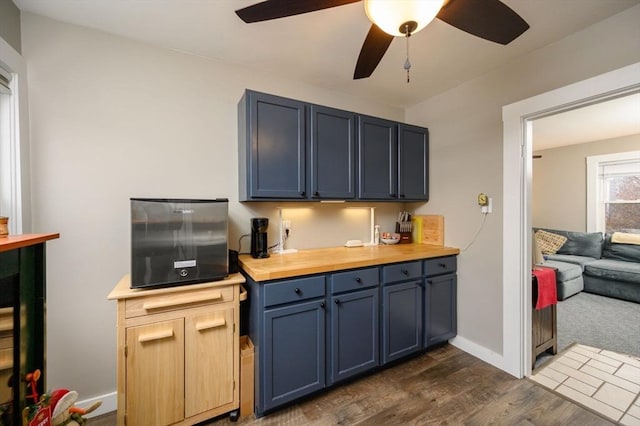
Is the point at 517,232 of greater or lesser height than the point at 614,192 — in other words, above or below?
below

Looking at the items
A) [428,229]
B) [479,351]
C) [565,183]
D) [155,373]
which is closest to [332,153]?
[428,229]

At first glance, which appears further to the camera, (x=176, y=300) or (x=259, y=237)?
(x=259, y=237)

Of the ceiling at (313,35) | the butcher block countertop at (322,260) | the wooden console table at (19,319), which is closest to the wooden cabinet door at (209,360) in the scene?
the butcher block countertop at (322,260)

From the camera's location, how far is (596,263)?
4.03m

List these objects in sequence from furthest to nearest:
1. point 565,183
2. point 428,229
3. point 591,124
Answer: point 565,183
point 591,124
point 428,229

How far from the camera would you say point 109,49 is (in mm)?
1790

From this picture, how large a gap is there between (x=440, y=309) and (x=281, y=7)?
258cm

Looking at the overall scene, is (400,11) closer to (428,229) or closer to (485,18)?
(485,18)

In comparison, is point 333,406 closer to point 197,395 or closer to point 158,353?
point 197,395

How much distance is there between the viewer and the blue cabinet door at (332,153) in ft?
7.09

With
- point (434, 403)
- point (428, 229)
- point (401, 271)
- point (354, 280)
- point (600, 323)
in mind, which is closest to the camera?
point (434, 403)

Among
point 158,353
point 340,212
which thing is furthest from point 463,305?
point 158,353

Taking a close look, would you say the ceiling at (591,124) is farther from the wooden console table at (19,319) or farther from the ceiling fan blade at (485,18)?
the wooden console table at (19,319)

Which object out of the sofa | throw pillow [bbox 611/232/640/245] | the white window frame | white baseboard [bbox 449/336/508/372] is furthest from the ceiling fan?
throw pillow [bbox 611/232/640/245]
